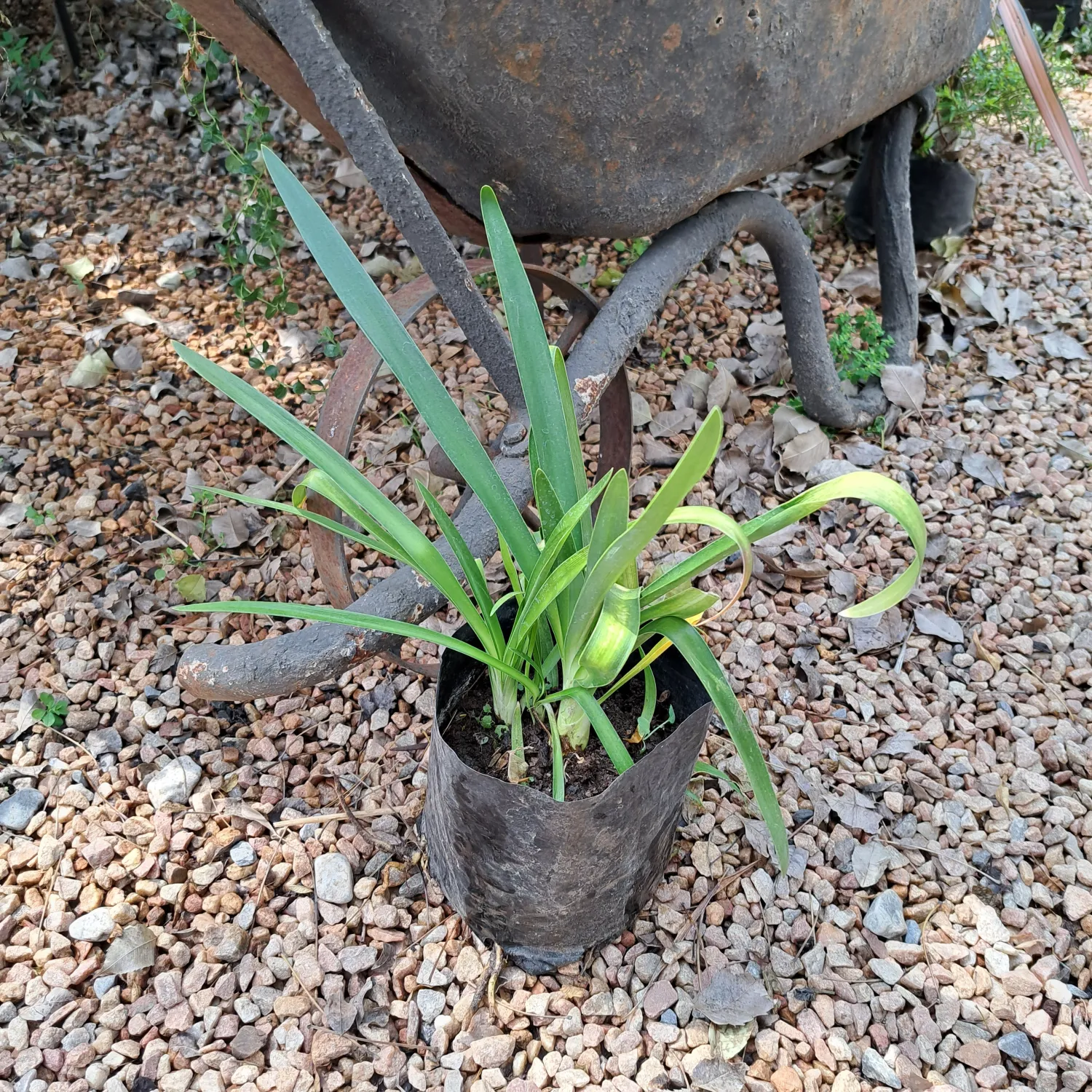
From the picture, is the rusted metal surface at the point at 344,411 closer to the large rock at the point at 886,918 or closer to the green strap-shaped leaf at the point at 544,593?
the green strap-shaped leaf at the point at 544,593

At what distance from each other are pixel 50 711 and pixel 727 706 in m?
0.95

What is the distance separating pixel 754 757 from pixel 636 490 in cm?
87

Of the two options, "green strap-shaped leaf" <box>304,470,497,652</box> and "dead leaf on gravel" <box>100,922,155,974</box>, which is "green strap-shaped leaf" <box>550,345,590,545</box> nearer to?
"green strap-shaped leaf" <box>304,470,497,652</box>

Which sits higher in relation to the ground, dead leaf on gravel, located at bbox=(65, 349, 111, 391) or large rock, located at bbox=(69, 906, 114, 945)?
dead leaf on gravel, located at bbox=(65, 349, 111, 391)

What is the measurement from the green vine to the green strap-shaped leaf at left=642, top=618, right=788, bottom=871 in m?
1.08

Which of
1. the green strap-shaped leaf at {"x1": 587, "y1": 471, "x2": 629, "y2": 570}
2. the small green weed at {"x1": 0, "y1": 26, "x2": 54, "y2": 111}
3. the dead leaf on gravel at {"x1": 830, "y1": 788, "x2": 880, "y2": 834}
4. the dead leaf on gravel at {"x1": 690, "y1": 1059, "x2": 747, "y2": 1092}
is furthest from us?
the small green weed at {"x1": 0, "y1": 26, "x2": 54, "y2": 111}

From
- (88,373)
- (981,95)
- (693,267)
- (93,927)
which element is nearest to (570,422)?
(693,267)

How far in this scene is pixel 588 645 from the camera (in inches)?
32.2

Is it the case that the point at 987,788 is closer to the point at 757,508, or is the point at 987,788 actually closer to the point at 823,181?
the point at 757,508

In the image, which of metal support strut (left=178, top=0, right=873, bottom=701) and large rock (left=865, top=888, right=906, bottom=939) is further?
large rock (left=865, top=888, right=906, bottom=939)

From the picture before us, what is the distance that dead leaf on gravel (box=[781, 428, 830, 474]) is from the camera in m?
1.74

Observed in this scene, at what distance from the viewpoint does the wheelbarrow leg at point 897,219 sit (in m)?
1.83

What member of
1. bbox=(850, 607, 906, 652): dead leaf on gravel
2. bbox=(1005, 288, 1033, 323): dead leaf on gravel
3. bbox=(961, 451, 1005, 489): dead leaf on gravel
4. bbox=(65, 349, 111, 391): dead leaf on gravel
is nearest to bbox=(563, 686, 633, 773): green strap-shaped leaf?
bbox=(850, 607, 906, 652): dead leaf on gravel

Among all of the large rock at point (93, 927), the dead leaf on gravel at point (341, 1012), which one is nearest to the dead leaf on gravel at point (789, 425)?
the dead leaf on gravel at point (341, 1012)
